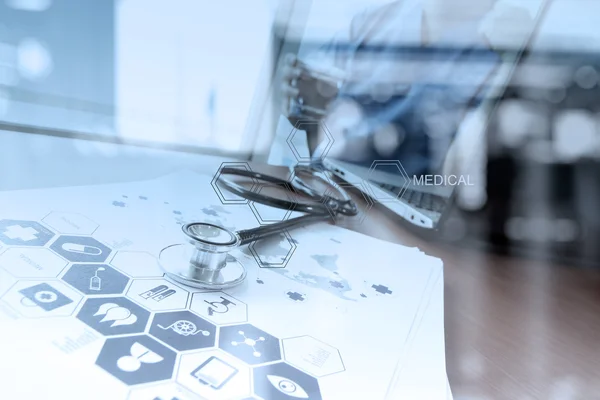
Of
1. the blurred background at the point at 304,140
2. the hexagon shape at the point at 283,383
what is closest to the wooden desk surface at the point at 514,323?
the blurred background at the point at 304,140

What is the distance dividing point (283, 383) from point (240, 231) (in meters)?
0.17

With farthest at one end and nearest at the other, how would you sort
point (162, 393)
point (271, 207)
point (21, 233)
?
point (271, 207) → point (21, 233) → point (162, 393)

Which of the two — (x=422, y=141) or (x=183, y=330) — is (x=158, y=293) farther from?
(x=422, y=141)

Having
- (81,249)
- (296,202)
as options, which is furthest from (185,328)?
(296,202)

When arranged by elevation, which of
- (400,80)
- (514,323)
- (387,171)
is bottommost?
(514,323)

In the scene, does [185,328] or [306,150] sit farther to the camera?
[306,150]

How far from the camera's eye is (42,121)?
43cm

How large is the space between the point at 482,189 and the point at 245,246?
0.32 meters

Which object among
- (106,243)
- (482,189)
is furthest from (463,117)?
(106,243)

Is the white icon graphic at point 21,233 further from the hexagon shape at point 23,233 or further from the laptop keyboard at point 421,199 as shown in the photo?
the laptop keyboard at point 421,199

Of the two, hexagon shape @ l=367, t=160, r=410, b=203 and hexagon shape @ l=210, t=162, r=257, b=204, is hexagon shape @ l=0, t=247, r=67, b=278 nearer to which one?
hexagon shape @ l=210, t=162, r=257, b=204

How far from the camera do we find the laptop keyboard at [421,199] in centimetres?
50

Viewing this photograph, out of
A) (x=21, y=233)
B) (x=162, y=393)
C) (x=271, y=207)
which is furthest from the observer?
(x=271, y=207)

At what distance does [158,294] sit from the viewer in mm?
316
